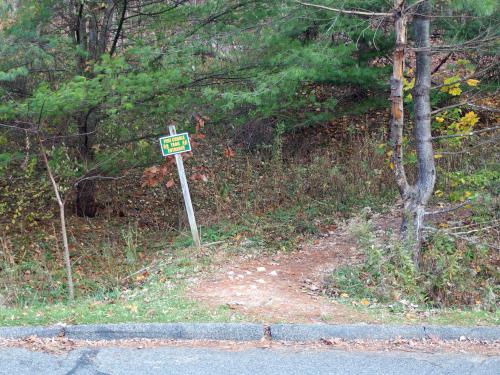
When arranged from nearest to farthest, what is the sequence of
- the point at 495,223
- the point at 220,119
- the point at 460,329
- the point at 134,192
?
1. the point at 460,329
2. the point at 495,223
3. the point at 220,119
4. the point at 134,192

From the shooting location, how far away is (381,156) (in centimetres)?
1223

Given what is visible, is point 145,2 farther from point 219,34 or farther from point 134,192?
point 134,192

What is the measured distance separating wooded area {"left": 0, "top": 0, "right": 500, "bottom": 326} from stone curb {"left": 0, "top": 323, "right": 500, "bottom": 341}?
143 cm

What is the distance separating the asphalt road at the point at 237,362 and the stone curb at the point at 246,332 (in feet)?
0.89

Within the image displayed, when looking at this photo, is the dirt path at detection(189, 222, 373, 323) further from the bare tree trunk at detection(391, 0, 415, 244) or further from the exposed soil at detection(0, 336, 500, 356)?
→ the bare tree trunk at detection(391, 0, 415, 244)

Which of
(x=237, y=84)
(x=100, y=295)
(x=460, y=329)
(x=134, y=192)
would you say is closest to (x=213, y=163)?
(x=134, y=192)

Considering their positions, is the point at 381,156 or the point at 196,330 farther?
the point at 381,156

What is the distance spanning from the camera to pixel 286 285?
8.02 m

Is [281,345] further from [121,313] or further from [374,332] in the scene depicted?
[121,313]

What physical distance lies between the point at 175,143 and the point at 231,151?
2.47 m

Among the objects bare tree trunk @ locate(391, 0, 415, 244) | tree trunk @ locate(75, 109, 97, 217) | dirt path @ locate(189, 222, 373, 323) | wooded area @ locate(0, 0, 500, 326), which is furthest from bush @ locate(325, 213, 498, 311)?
tree trunk @ locate(75, 109, 97, 217)

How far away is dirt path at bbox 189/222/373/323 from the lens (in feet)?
21.4

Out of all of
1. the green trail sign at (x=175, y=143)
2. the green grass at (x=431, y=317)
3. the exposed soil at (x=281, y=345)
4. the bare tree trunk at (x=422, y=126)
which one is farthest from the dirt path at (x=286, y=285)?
the green trail sign at (x=175, y=143)

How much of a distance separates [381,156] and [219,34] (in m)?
4.15
